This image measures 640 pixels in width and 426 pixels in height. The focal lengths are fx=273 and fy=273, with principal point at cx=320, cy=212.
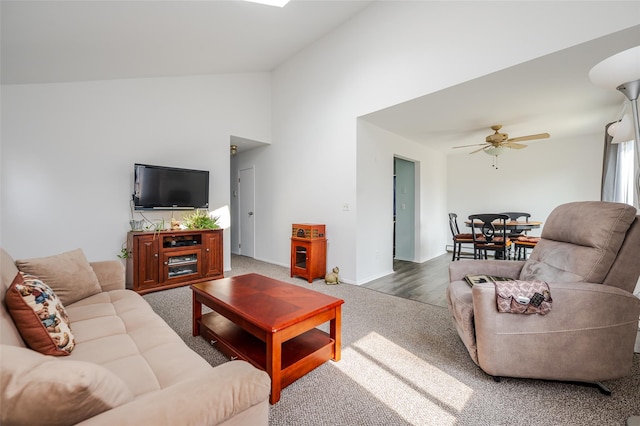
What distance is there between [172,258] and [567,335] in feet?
13.0

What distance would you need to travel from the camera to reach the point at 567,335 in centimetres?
154

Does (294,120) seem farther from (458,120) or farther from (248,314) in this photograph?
(248,314)

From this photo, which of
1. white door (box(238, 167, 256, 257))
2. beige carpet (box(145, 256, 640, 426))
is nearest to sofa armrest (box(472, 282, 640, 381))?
beige carpet (box(145, 256, 640, 426))

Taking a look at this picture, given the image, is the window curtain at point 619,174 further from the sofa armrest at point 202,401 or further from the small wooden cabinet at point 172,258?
the small wooden cabinet at point 172,258

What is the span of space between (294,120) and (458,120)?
2614 millimetres

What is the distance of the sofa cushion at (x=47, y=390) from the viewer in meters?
0.57

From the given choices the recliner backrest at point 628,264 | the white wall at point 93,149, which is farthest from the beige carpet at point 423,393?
the white wall at point 93,149

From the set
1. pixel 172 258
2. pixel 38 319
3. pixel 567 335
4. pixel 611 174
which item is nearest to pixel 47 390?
pixel 38 319

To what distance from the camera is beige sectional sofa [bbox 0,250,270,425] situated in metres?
0.59

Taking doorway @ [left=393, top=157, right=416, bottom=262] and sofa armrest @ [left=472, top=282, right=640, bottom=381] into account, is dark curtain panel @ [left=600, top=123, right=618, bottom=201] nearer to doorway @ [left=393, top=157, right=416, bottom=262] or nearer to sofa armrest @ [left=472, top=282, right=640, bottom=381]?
doorway @ [left=393, top=157, right=416, bottom=262]

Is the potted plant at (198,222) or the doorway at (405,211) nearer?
the potted plant at (198,222)

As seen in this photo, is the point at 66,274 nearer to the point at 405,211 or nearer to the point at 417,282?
the point at 417,282

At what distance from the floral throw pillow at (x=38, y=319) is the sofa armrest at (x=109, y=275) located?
89cm

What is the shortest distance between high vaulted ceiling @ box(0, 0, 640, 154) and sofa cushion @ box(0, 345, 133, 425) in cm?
296
